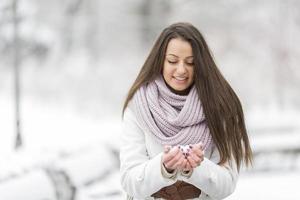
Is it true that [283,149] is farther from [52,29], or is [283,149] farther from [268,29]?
[52,29]

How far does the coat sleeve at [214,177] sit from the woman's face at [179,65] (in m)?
0.17

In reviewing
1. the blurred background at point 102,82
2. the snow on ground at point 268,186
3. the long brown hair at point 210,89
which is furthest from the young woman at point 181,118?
the snow on ground at point 268,186

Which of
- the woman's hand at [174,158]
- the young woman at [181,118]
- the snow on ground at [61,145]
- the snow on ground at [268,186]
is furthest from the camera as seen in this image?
the snow on ground at [268,186]

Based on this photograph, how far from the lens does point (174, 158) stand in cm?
115

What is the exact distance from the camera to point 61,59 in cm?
267

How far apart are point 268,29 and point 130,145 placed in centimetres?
185

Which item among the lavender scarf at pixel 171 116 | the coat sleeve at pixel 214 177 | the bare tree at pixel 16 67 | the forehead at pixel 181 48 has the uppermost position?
the bare tree at pixel 16 67

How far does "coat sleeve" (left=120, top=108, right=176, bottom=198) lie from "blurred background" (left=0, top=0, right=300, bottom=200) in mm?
1171

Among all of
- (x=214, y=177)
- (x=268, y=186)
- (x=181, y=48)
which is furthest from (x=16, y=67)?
(x=214, y=177)

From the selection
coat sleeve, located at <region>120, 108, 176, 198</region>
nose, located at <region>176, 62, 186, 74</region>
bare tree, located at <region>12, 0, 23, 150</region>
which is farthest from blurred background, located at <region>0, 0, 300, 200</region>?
nose, located at <region>176, 62, 186, 74</region>

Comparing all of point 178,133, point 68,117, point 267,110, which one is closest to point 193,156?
point 178,133

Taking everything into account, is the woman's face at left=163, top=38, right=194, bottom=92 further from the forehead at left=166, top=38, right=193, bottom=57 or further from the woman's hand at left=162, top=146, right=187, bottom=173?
the woman's hand at left=162, top=146, right=187, bottom=173

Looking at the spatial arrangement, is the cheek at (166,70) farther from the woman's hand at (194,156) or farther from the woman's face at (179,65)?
the woman's hand at (194,156)

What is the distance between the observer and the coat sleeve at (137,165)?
123 centimetres
